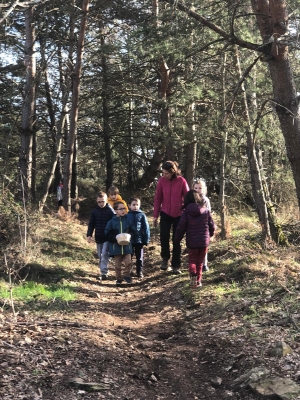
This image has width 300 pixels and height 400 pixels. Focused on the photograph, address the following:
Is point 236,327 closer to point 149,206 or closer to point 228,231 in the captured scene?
point 228,231

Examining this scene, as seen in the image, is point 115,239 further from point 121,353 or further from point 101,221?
point 121,353

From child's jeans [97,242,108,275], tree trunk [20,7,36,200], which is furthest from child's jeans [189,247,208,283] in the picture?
tree trunk [20,7,36,200]

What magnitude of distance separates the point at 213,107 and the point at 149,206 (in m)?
7.39

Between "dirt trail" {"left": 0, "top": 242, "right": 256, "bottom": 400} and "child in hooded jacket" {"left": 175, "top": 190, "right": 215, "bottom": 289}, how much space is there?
666mm

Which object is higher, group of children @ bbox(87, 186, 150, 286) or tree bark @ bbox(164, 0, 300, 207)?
tree bark @ bbox(164, 0, 300, 207)

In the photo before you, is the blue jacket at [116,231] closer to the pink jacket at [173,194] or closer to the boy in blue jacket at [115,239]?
the boy in blue jacket at [115,239]

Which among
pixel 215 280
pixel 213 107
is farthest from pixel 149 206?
pixel 215 280

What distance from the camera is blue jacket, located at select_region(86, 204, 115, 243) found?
339 inches

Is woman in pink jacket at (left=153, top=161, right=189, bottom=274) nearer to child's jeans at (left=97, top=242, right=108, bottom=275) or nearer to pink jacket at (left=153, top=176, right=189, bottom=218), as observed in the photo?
pink jacket at (left=153, top=176, right=189, bottom=218)

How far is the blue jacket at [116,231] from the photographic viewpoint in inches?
318

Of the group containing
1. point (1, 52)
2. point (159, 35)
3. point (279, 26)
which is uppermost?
point (1, 52)

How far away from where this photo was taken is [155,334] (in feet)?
16.7

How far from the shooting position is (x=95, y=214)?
8695 millimetres

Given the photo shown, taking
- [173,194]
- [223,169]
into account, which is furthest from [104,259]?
[223,169]
